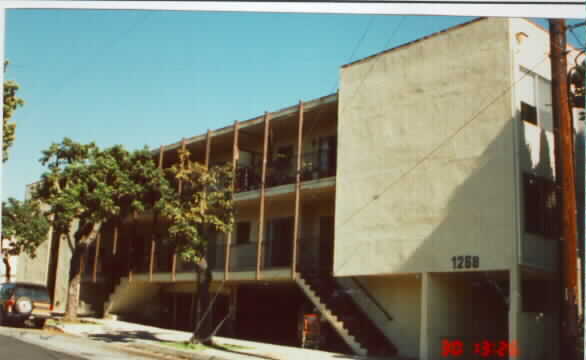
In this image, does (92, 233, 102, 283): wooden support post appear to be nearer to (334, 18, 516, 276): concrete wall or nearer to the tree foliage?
the tree foliage

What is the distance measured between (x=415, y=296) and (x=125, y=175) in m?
8.56

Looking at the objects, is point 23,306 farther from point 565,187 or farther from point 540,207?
point 565,187

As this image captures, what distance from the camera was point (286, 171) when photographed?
741 inches

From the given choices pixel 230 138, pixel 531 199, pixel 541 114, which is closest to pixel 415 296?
pixel 531 199

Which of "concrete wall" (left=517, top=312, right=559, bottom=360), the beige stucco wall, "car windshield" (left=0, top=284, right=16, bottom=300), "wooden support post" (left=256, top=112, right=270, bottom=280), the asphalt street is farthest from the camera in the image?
"wooden support post" (left=256, top=112, right=270, bottom=280)

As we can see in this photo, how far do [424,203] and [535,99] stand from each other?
3.10 meters

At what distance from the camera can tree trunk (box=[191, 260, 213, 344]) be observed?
48.2 ft

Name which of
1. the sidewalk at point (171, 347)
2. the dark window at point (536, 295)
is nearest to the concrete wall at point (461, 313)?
the dark window at point (536, 295)

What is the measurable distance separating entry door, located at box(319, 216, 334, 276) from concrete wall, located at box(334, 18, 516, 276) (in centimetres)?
116

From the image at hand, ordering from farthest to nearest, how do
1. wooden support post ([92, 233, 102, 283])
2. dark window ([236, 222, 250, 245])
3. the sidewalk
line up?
wooden support post ([92, 233, 102, 283]) → dark window ([236, 222, 250, 245]) → the sidewalk

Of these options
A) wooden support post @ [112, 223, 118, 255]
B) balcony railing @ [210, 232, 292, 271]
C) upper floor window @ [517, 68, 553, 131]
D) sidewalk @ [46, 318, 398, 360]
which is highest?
upper floor window @ [517, 68, 553, 131]

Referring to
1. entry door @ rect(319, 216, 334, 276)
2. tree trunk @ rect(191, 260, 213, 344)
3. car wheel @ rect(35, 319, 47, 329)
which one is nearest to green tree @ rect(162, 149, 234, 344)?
tree trunk @ rect(191, 260, 213, 344)

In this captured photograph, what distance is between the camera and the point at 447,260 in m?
13.2

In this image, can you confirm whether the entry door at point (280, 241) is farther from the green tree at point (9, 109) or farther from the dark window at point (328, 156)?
the green tree at point (9, 109)
